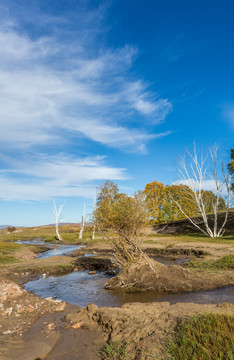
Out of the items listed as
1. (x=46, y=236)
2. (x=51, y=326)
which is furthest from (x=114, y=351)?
(x=46, y=236)

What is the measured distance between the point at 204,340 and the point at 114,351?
2.41 metres

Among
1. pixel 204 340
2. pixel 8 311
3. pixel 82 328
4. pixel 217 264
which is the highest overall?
pixel 217 264

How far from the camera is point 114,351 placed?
625 cm

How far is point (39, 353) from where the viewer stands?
21.8 feet

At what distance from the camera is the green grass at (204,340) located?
191 inches

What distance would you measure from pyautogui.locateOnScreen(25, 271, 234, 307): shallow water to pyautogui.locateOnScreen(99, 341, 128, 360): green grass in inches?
187

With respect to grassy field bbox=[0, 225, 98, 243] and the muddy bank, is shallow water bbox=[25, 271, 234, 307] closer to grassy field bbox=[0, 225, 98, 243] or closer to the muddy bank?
the muddy bank

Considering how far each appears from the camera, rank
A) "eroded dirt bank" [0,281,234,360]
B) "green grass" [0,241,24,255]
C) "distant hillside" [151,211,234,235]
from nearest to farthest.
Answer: "eroded dirt bank" [0,281,234,360], "green grass" [0,241,24,255], "distant hillside" [151,211,234,235]

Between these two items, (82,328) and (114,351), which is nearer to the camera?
(114,351)

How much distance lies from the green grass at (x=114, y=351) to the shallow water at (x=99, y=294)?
15.6 ft

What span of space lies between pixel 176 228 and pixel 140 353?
155 ft

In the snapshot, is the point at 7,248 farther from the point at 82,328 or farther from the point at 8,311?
the point at 82,328

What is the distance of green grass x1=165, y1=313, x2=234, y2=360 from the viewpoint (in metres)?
4.86

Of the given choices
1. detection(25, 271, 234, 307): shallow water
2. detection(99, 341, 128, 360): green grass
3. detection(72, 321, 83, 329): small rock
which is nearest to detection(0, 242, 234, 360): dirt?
detection(72, 321, 83, 329): small rock
